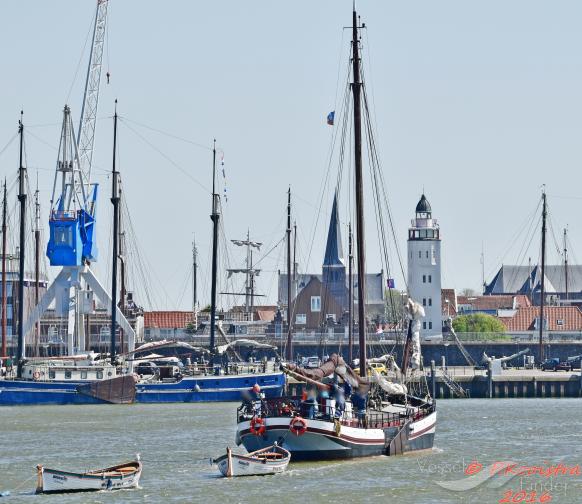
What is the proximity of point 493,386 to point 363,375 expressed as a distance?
188ft

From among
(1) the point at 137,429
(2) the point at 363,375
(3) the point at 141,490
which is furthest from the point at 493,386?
(3) the point at 141,490

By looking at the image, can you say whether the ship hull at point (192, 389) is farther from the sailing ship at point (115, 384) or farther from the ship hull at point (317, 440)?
the ship hull at point (317, 440)

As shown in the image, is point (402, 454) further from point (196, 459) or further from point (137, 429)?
point (137, 429)

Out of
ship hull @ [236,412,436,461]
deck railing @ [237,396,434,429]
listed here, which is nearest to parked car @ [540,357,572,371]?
deck railing @ [237,396,434,429]

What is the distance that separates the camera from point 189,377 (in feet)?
370


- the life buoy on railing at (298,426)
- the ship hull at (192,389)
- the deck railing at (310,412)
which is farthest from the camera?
the ship hull at (192,389)

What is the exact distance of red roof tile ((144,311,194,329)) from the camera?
18738cm

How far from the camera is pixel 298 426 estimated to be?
60625 mm

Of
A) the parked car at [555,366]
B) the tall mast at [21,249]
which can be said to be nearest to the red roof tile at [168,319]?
the parked car at [555,366]

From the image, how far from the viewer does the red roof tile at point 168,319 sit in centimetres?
18738

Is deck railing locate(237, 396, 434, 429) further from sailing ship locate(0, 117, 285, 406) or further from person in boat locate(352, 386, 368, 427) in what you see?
sailing ship locate(0, 117, 285, 406)

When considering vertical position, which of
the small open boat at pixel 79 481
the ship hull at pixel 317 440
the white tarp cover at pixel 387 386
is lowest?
the small open boat at pixel 79 481

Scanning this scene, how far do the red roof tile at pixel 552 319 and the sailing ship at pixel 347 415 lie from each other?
400ft

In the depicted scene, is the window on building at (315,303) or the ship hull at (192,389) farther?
the window on building at (315,303)
